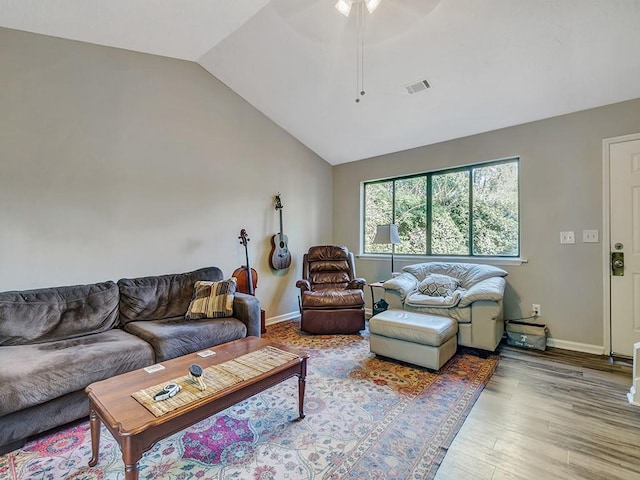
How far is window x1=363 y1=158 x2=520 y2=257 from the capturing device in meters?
3.60

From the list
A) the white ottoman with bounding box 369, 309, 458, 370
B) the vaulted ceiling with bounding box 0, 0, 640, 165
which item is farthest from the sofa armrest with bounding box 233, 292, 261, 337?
the vaulted ceiling with bounding box 0, 0, 640, 165

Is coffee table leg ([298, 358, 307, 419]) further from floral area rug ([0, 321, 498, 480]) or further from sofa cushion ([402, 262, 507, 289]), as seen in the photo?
sofa cushion ([402, 262, 507, 289])

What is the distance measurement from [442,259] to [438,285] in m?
0.81

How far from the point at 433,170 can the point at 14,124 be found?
431 cm

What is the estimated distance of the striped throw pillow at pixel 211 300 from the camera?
2.83m

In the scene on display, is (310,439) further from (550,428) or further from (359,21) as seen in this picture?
(359,21)

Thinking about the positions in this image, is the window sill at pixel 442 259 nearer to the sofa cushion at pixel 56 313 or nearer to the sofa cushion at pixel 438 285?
the sofa cushion at pixel 438 285

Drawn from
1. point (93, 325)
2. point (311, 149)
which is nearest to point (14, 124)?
point (93, 325)

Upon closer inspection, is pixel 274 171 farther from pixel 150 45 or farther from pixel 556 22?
pixel 556 22

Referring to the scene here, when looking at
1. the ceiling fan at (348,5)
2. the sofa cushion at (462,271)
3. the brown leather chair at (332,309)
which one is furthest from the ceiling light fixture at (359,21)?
the brown leather chair at (332,309)

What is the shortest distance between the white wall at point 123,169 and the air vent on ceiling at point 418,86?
191 centimetres

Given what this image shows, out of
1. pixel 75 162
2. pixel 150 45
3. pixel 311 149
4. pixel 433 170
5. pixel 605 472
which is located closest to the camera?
pixel 605 472

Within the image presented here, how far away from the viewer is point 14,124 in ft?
7.75

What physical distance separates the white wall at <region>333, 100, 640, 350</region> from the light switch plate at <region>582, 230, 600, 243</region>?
44 mm
